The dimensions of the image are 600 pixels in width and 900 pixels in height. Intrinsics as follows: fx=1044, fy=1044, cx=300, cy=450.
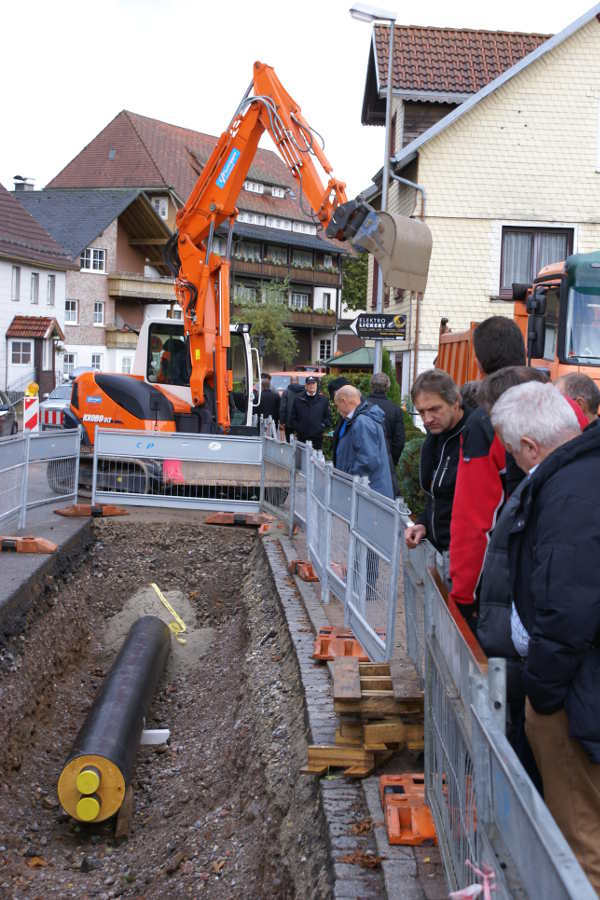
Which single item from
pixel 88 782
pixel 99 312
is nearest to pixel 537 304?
pixel 88 782

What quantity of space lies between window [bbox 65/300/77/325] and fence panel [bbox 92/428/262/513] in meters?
40.5

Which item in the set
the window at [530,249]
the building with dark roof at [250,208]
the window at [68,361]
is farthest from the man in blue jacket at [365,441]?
the building with dark roof at [250,208]

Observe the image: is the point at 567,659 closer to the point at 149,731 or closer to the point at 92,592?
the point at 149,731

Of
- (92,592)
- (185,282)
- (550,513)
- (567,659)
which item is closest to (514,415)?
(550,513)

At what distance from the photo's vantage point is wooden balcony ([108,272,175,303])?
5366 cm

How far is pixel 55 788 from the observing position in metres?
7.57

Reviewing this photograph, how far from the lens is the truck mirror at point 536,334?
36.4 ft

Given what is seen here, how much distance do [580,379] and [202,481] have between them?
8807mm

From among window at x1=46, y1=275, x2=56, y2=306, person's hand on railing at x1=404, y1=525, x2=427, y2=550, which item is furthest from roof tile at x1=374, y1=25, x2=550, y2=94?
window at x1=46, y1=275, x2=56, y2=306

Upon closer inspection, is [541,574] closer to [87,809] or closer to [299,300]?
[87,809]

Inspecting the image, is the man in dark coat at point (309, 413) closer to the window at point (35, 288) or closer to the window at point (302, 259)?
the window at point (35, 288)

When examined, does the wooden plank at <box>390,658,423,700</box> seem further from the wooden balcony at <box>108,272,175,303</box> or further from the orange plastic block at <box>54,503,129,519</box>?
the wooden balcony at <box>108,272,175,303</box>

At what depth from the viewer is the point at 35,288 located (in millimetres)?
46781

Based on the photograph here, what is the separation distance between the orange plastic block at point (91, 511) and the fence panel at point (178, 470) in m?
0.22
